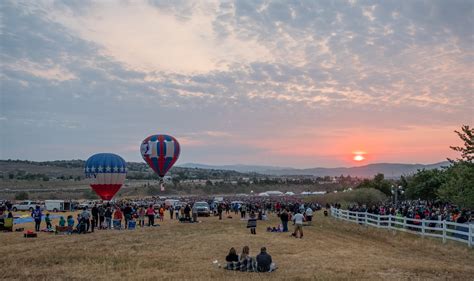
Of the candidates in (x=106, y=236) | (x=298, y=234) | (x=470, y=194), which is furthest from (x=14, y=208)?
(x=470, y=194)

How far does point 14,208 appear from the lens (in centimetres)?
6303

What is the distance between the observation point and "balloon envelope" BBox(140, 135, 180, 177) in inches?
1893

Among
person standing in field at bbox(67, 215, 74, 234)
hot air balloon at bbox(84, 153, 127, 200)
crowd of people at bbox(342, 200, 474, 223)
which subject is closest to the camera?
crowd of people at bbox(342, 200, 474, 223)

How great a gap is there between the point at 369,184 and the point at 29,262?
77.8 meters

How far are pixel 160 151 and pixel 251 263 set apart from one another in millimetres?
32942

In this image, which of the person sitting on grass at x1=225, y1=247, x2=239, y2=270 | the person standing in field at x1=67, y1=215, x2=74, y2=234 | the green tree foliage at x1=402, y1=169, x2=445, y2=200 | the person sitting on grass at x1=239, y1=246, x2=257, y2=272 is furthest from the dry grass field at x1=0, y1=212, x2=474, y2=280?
the green tree foliage at x1=402, y1=169, x2=445, y2=200

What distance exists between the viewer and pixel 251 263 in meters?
16.1

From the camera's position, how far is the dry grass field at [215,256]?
50.0ft

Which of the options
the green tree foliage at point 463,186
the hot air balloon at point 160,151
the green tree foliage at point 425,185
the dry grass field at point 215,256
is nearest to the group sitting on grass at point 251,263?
the dry grass field at point 215,256

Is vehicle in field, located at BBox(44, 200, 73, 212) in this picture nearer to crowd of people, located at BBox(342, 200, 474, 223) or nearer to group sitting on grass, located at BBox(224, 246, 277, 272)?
crowd of people, located at BBox(342, 200, 474, 223)

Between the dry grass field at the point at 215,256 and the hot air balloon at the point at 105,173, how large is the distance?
1308 cm

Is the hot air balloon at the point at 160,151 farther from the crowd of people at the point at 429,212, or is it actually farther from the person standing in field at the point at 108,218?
the crowd of people at the point at 429,212

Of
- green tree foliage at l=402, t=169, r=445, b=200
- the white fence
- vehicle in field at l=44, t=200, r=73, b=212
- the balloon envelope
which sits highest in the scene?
the balloon envelope

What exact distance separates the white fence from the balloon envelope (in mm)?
16211
